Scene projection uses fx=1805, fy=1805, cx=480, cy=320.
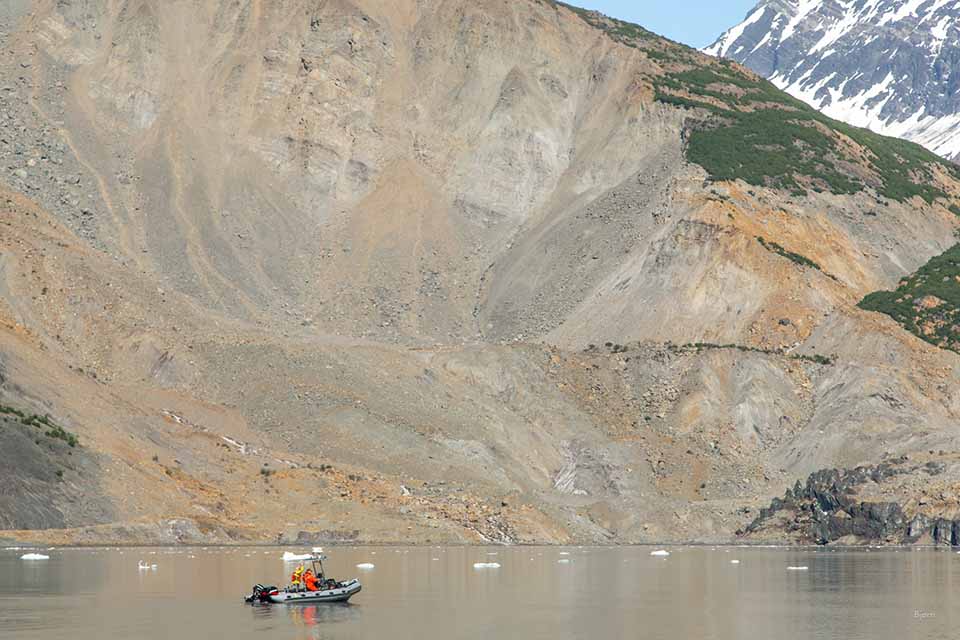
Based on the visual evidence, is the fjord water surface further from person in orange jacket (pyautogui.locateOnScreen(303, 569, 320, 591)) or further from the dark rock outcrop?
the dark rock outcrop

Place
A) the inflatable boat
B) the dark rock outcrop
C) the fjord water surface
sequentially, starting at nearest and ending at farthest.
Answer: the fjord water surface < the inflatable boat < the dark rock outcrop

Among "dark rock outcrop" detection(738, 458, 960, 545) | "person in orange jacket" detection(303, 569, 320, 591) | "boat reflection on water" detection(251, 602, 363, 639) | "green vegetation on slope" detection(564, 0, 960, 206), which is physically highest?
"green vegetation on slope" detection(564, 0, 960, 206)

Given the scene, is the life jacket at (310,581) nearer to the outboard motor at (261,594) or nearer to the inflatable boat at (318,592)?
the inflatable boat at (318,592)

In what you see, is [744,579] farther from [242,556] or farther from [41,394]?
[41,394]

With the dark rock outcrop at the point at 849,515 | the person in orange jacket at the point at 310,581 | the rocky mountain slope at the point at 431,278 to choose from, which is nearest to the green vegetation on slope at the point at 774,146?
the rocky mountain slope at the point at 431,278

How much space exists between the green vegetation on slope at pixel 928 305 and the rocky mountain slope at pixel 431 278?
3.24 metres

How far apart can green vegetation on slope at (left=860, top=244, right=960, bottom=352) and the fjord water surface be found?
4464 centimetres

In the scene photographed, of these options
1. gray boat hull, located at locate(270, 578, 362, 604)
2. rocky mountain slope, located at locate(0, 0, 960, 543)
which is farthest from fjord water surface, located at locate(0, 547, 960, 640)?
rocky mountain slope, located at locate(0, 0, 960, 543)

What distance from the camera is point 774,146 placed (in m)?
178

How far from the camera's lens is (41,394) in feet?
358

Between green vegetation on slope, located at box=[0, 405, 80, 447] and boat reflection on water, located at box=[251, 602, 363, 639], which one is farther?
green vegetation on slope, located at box=[0, 405, 80, 447]

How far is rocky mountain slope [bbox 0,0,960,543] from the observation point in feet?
385

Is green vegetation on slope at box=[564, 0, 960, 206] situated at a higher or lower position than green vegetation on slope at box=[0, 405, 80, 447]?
higher

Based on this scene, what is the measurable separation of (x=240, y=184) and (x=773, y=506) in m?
64.3
